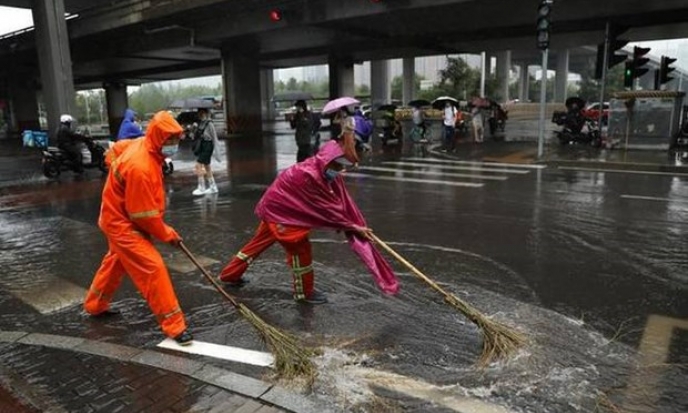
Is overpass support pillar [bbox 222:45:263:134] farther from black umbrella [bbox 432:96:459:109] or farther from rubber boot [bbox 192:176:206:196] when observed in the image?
rubber boot [bbox 192:176:206:196]

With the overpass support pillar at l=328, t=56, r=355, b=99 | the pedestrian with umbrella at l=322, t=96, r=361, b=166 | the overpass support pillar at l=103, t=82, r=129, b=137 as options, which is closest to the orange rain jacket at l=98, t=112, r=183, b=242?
the pedestrian with umbrella at l=322, t=96, r=361, b=166

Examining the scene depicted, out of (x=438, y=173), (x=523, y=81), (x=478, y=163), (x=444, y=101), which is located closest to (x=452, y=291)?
(x=438, y=173)

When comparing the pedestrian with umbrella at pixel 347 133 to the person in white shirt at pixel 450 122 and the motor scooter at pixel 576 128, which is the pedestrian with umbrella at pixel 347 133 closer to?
the person in white shirt at pixel 450 122

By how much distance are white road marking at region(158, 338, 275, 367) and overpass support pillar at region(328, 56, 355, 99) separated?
3031 cm

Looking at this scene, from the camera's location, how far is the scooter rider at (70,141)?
→ 13508 mm

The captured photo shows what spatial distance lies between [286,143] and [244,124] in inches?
254

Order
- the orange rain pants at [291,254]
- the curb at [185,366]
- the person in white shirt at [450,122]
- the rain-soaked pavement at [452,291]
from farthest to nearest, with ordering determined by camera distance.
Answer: the person in white shirt at [450,122], the orange rain pants at [291,254], the rain-soaked pavement at [452,291], the curb at [185,366]

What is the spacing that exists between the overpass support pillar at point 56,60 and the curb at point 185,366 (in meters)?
14.9

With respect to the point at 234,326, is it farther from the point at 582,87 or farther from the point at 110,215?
the point at 582,87

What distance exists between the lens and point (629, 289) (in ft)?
16.8

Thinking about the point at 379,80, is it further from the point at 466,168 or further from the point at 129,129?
the point at 129,129

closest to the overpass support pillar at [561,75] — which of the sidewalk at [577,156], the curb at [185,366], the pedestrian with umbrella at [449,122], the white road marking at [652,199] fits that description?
the sidewalk at [577,156]

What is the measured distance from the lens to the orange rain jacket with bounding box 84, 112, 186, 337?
4020mm

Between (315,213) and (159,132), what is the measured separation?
1.38 m
